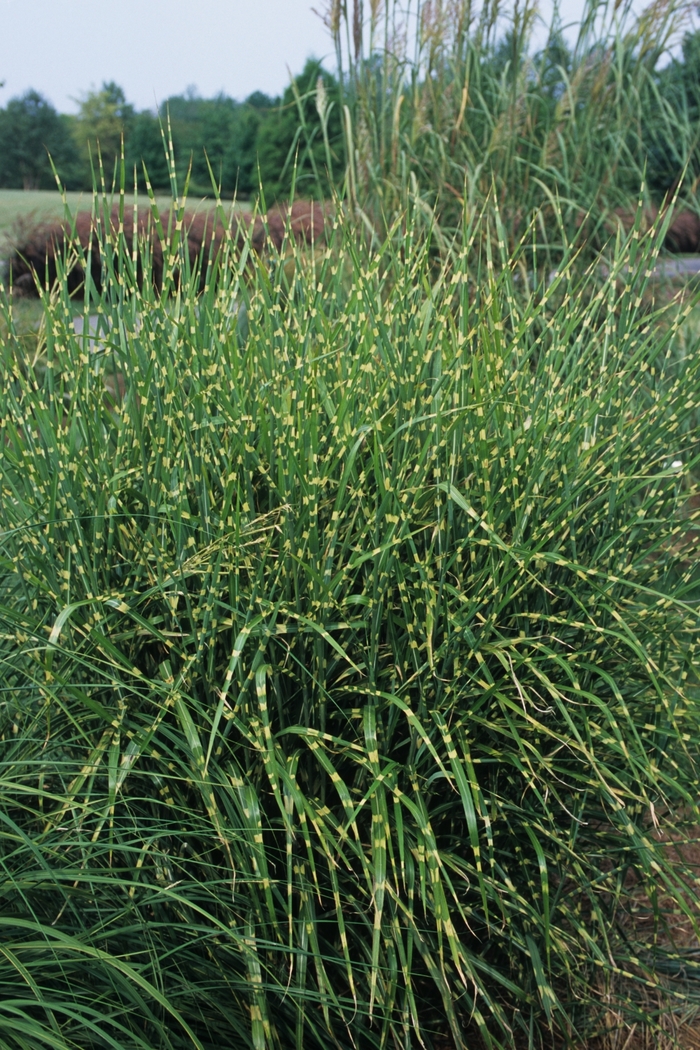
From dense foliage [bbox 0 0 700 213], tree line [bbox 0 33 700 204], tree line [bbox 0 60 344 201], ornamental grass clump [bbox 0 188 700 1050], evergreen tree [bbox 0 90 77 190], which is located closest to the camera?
ornamental grass clump [bbox 0 188 700 1050]

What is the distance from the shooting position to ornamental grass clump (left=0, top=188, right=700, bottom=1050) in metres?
1.47

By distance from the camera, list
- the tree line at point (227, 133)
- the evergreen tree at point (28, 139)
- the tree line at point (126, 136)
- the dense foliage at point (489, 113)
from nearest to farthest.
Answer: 1. the dense foliage at point (489, 113)
2. the tree line at point (227, 133)
3. the tree line at point (126, 136)
4. the evergreen tree at point (28, 139)

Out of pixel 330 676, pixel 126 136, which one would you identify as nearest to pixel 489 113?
pixel 330 676

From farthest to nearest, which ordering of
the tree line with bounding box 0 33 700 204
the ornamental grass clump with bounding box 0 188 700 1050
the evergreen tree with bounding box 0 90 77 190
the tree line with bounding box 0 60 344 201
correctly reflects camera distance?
the evergreen tree with bounding box 0 90 77 190, the tree line with bounding box 0 60 344 201, the tree line with bounding box 0 33 700 204, the ornamental grass clump with bounding box 0 188 700 1050

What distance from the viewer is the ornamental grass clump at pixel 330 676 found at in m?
1.47

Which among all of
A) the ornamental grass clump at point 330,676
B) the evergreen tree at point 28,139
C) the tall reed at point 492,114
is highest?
the evergreen tree at point 28,139

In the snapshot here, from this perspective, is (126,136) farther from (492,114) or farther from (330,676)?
(330,676)

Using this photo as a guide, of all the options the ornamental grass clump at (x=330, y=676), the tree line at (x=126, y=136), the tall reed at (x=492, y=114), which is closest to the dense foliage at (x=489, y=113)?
the tall reed at (x=492, y=114)

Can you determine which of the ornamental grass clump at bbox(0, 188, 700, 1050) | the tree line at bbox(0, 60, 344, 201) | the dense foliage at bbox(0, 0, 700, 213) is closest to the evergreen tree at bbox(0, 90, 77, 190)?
the tree line at bbox(0, 60, 344, 201)

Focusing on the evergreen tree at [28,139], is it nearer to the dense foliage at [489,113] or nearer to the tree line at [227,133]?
the tree line at [227,133]

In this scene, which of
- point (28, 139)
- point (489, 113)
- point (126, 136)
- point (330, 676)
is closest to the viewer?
point (330, 676)

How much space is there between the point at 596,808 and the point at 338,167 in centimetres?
478

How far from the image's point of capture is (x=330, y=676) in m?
1.70

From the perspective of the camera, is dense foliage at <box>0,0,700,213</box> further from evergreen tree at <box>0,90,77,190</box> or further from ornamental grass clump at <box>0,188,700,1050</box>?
evergreen tree at <box>0,90,77,190</box>
